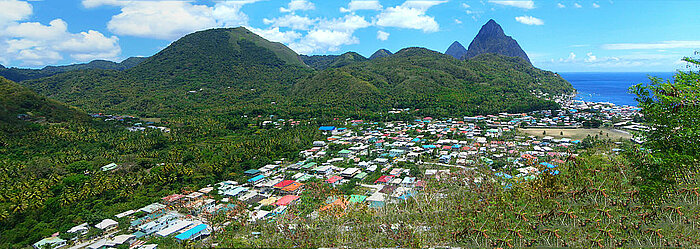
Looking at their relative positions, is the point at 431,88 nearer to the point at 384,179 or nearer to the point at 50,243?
the point at 384,179

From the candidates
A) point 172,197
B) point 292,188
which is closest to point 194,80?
point 172,197

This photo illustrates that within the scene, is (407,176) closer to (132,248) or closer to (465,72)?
(132,248)

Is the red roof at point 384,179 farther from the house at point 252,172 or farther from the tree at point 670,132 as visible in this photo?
the tree at point 670,132

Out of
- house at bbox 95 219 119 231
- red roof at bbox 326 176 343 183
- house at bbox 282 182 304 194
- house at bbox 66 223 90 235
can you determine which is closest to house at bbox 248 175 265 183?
house at bbox 282 182 304 194

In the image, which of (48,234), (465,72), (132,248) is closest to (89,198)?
(48,234)

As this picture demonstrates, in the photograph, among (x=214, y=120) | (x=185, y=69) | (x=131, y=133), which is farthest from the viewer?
(x=185, y=69)

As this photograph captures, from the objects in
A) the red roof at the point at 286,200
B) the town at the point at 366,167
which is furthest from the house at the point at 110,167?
the red roof at the point at 286,200
